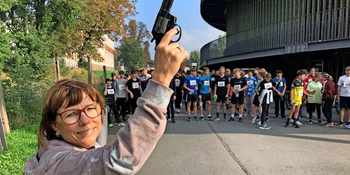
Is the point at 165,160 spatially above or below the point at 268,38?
Result: below

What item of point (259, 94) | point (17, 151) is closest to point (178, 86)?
point (259, 94)

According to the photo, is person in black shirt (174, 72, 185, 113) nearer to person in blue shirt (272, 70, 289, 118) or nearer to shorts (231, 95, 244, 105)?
shorts (231, 95, 244, 105)

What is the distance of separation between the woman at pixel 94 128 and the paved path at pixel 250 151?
3540mm

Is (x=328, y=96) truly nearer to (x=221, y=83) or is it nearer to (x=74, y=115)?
(x=221, y=83)

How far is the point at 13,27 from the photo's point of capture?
9.90m

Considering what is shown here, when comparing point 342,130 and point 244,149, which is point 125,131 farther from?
point 342,130

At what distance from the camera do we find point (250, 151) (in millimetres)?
5629

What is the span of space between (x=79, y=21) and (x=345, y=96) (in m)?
13.0

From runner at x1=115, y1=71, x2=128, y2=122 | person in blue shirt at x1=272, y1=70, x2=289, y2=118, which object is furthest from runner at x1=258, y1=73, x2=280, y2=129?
runner at x1=115, y1=71, x2=128, y2=122

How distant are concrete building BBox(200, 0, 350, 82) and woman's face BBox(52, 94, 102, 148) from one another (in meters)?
13.0

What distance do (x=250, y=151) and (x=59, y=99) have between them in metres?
5.15

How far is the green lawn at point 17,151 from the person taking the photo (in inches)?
156

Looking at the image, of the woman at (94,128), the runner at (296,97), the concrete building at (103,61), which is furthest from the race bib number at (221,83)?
the concrete building at (103,61)

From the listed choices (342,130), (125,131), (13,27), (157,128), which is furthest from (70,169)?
(13,27)
